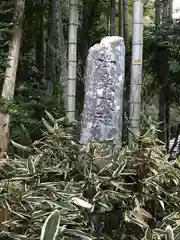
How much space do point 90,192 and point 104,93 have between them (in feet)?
3.77

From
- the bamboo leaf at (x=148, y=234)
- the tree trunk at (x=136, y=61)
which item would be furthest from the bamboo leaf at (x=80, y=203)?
the tree trunk at (x=136, y=61)

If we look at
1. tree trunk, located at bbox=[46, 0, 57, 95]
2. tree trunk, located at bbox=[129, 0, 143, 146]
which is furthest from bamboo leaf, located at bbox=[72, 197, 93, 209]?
tree trunk, located at bbox=[46, 0, 57, 95]

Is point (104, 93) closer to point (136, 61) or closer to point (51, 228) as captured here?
point (136, 61)

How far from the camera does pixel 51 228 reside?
3.23 ft

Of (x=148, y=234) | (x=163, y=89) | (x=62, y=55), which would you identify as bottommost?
(x=148, y=234)

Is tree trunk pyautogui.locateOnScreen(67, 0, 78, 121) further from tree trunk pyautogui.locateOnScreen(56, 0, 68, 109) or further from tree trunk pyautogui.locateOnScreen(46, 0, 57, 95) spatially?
tree trunk pyautogui.locateOnScreen(46, 0, 57, 95)

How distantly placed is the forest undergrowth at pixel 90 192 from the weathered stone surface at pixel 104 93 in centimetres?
79

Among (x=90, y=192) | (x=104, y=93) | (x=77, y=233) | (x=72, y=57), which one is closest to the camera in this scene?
(x=77, y=233)

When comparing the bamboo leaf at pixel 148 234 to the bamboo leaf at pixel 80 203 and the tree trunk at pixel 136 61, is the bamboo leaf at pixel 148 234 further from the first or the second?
the tree trunk at pixel 136 61

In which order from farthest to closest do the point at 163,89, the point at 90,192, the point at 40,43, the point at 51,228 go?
the point at 40,43, the point at 163,89, the point at 90,192, the point at 51,228

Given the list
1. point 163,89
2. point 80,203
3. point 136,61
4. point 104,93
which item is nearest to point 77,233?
point 80,203

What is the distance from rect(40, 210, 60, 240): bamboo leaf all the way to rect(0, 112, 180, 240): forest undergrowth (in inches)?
4.2

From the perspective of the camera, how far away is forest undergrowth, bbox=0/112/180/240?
3.85 feet

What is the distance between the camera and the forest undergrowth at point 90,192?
117cm
